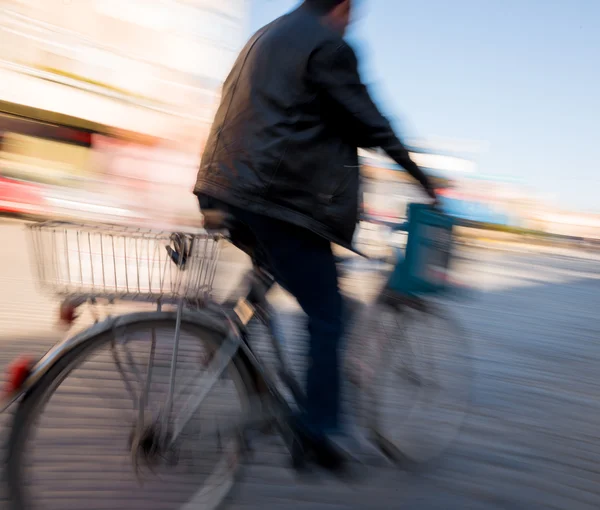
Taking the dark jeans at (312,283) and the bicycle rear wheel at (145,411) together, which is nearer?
the bicycle rear wheel at (145,411)

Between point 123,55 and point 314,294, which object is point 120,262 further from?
point 123,55

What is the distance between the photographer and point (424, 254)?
2.95 m

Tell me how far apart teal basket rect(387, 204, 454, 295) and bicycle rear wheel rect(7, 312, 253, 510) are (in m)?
0.87

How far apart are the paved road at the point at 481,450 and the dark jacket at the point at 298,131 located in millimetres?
325

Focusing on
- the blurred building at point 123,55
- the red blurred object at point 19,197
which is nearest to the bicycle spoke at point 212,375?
the red blurred object at point 19,197

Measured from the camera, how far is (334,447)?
2576 millimetres

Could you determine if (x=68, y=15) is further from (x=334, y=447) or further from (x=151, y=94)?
(x=334, y=447)

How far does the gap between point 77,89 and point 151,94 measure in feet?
9.01

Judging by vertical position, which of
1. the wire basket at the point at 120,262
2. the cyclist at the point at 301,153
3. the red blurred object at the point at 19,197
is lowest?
the red blurred object at the point at 19,197

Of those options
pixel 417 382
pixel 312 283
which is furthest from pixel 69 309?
pixel 417 382

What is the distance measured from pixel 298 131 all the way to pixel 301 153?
2.8 inches

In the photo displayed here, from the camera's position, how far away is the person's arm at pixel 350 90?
2.28 metres

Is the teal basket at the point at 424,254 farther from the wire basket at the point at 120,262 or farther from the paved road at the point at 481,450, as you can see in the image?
the wire basket at the point at 120,262

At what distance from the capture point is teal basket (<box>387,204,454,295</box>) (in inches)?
115
